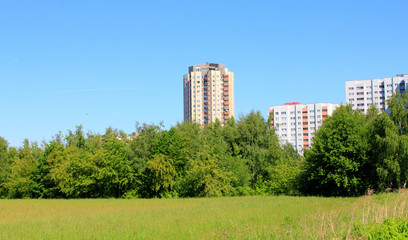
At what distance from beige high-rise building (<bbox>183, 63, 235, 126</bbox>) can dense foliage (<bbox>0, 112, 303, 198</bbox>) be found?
106 m

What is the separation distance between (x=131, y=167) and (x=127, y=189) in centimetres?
451

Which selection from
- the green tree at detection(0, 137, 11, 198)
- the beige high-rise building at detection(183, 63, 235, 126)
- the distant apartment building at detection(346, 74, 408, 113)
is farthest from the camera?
the beige high-rise building at detection(183, 63, 235, 126)

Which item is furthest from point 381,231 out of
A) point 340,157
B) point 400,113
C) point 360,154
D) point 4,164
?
point 4,164

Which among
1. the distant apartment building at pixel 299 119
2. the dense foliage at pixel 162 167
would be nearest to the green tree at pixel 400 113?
the dense foliage at pixel 162 167

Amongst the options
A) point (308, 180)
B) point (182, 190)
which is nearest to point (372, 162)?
point (308, 180)

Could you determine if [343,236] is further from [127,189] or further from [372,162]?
[127,189]

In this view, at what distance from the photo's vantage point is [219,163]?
5806 cm

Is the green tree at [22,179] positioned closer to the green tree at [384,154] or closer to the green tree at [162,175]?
the green tree at [162,175]

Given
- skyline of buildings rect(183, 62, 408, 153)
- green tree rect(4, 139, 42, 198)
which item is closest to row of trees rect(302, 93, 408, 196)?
green tree rect(4, 139, 42, 198)

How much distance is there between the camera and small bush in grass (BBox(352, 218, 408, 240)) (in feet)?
36.8

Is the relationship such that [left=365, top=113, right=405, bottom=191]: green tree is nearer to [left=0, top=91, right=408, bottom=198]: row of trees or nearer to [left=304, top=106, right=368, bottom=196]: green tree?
[left=0, top=91, right=408, bottom=198]: row of trees

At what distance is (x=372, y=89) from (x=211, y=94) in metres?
68.4

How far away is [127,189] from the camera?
6309 cm

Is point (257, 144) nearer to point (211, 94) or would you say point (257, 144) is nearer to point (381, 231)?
point (381, 231)
